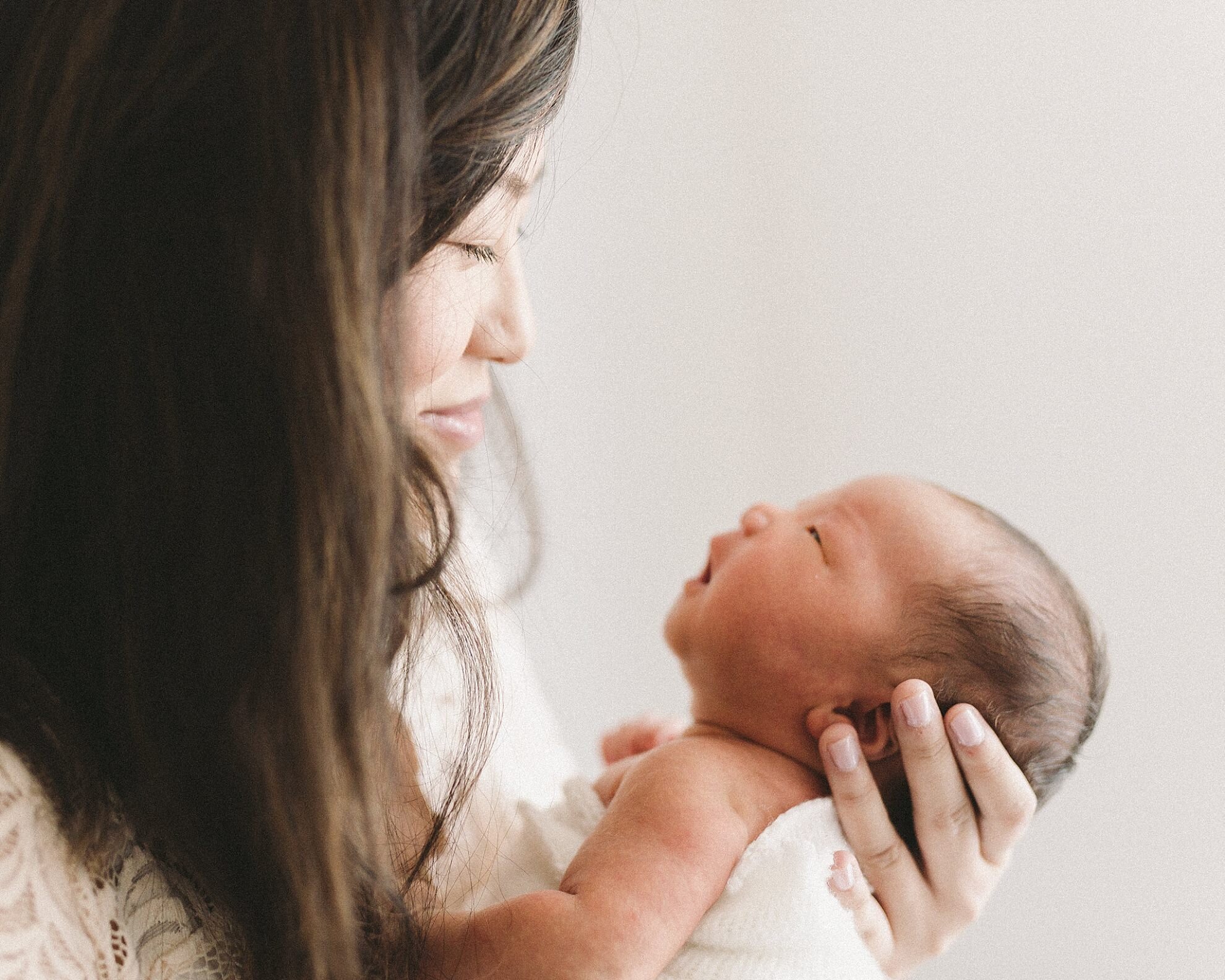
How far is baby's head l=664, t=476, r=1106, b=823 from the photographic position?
0.94 m

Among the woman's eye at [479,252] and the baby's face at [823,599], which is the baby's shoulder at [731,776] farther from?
the woman's eye at [479,252]

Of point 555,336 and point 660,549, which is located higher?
point 555,336

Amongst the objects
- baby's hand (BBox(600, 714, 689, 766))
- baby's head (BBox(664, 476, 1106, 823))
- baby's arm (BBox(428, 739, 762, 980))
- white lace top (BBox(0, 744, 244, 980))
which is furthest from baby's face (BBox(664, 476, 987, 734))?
white lace top (BBox(0, 744, 244, 980))

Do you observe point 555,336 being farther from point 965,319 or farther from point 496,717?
point 496,717

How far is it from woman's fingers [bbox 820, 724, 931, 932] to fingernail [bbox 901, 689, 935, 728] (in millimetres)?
50

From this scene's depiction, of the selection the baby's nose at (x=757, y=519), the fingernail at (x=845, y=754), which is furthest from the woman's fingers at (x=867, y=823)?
the baby's nose at (x=757, y=519)

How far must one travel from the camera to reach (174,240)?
67 centimetres

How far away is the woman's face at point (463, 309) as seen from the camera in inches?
30.7

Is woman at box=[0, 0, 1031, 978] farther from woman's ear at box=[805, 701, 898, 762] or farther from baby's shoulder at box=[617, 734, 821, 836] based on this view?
woman's ear at box=[805, 701, 898, 762]

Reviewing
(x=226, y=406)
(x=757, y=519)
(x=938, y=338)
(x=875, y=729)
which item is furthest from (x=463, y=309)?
(x=938, y=338)

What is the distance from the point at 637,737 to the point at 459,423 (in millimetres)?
473

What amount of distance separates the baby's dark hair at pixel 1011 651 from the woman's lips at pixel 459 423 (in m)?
0.44

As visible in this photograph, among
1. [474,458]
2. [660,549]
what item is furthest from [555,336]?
[474,458]

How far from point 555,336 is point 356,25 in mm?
1202
